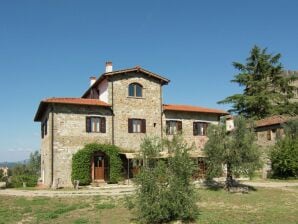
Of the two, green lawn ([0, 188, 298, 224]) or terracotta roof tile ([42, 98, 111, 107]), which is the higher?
terracotta roof tile ([42, 98, 111, 107])

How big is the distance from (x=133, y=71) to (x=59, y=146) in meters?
8.70

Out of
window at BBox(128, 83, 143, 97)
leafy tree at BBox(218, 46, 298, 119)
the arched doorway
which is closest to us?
the arched doorway

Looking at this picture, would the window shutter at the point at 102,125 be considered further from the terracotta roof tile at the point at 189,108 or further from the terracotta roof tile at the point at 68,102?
the terracotta roof tile at the point at 189,108

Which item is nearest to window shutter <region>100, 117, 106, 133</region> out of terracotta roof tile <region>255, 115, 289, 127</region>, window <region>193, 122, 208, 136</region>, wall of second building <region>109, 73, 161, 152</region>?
wall of second building <region>109, 73, 161, 152</region>

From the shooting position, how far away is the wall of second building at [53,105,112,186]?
94.2 ft

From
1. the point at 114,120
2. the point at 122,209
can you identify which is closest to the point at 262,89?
the point at 114,120

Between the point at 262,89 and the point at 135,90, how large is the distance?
2424 centimetres

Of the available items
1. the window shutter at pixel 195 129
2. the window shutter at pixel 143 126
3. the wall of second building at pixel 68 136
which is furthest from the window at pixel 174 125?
the wall of second building at pixel 68 136

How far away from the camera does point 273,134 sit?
3916 centimetres

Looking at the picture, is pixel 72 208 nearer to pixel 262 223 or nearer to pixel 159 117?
pixel 262 223

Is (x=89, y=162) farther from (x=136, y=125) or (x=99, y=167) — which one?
(x=136, y=125)

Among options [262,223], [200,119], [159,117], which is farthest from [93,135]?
[262,223]

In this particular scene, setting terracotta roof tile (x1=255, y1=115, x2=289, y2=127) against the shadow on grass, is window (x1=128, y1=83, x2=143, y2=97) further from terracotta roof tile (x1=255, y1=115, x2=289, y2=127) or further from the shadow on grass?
terracotta roof tile (x1=255, y1=115, x2=289, y2=127)

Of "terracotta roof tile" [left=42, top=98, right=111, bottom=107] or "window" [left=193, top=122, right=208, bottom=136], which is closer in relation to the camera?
"terracotta roof tile" [left=42, top=98, right=111, bottom=107]
